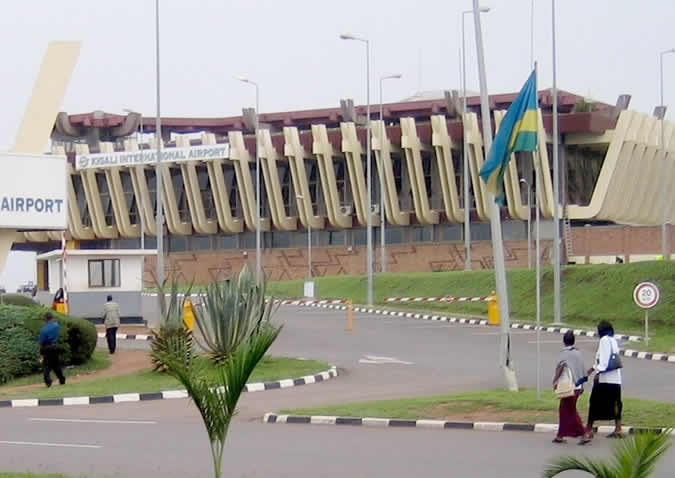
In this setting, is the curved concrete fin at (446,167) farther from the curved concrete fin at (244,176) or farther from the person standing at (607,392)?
the person standing at (607,392)

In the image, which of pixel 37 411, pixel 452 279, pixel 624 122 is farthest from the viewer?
pixel 624 122

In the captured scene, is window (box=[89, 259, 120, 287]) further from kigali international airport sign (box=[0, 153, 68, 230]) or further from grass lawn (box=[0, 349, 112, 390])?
grass lawn (box=[0, 349, 112, 390])

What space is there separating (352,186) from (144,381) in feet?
159

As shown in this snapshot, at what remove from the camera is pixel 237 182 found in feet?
253

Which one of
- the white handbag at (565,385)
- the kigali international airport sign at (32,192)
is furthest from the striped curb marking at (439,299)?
A: the white handbag at (565,385)

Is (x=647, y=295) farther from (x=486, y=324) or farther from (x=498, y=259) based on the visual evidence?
(x=486, y=324)

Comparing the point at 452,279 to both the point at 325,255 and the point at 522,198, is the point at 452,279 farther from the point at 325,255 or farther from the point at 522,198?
the point at 325,255

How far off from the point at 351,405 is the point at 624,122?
48449mm

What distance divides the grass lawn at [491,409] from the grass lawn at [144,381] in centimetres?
539

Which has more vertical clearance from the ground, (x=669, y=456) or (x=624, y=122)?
(x=624, y=122)

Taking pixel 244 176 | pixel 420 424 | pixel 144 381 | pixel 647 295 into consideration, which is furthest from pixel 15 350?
pixel 244 176

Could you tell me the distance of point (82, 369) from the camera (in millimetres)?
27438

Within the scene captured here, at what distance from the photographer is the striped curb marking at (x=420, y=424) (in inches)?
656

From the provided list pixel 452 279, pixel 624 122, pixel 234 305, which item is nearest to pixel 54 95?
pixel 234 305
